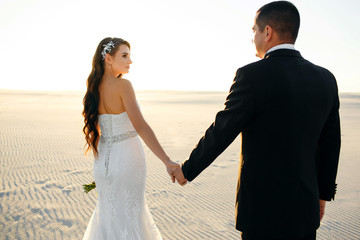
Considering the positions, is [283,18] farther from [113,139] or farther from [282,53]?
[113,139]

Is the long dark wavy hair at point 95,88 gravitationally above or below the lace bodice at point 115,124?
above

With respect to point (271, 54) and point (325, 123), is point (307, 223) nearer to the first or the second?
point (325, 123)

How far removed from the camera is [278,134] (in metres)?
1.72

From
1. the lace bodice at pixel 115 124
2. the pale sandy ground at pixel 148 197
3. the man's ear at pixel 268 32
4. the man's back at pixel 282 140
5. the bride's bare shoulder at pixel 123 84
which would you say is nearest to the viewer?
the man's back at pixel 282 140

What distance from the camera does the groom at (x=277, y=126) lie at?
1.71 metres

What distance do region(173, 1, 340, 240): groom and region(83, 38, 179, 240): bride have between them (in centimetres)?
109

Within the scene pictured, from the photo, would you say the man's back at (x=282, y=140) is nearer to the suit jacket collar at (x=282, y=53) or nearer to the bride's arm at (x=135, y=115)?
the suit jacket collar at (x=282, y=53)

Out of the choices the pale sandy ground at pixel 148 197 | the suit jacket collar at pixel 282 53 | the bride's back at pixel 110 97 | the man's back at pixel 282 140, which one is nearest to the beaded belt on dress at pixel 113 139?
the bride's back at pixel 110 97

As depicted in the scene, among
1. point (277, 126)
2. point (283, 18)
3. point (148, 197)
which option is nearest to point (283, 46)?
point (283, 18)

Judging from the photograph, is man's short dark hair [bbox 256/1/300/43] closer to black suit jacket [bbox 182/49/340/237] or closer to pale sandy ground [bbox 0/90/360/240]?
black suit jacket [bbox 182/49/340/237]

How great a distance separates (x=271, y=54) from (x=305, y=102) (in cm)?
37

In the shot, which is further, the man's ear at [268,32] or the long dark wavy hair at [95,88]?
the long dark wavy hair at [95,88]

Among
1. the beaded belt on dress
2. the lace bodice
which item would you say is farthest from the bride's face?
the beaded belt on dress

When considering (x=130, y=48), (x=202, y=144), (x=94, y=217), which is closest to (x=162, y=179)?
(x=94, y=217)
